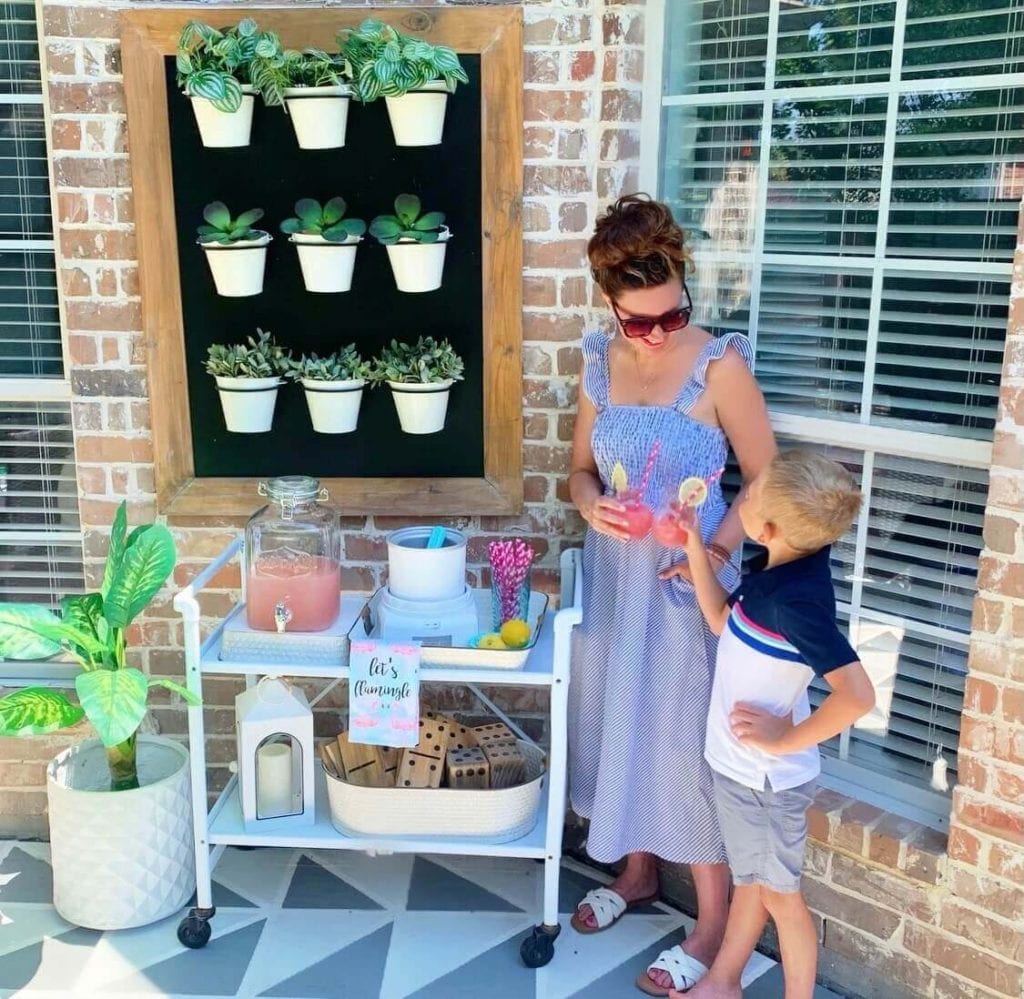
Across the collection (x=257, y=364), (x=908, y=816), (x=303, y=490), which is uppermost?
(x=257, y=364)

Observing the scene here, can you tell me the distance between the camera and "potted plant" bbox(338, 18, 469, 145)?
2.48 m

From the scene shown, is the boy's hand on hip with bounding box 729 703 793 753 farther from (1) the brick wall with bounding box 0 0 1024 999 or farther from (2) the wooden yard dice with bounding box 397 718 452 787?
(2) the wooden yard dice with bounding box 397 718 452 787

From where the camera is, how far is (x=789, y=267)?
2.61 m

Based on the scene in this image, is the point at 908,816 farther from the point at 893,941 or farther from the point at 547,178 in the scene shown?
the point at 547,178

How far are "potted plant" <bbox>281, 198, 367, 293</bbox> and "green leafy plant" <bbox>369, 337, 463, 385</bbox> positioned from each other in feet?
0.68

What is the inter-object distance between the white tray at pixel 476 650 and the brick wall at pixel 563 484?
224 mm

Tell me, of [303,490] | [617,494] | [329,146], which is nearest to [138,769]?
[303,490]

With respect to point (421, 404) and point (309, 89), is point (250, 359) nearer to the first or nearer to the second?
point (421, 404)

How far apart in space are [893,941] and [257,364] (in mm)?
1988

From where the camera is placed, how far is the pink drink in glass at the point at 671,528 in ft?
7.16

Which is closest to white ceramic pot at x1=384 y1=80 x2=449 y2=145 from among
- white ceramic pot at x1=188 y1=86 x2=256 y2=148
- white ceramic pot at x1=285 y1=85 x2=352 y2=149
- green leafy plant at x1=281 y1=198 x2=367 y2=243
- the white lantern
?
white ceramic pot at x1=285 y1=85 x2=352 y2=149

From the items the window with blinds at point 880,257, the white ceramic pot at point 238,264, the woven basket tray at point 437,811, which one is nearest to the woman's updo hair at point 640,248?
the window with blinds at point 880,257

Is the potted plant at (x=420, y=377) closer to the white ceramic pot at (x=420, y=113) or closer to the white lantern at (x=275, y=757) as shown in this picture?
the white ceramic pot at (x=420, y=113)

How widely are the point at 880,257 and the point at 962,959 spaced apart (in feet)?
4.89
